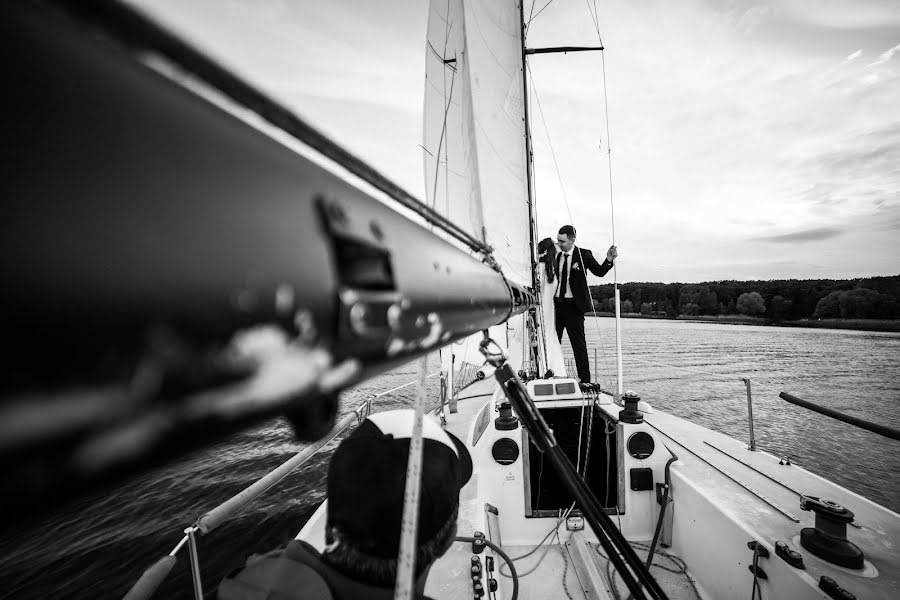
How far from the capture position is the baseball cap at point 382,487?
131cm

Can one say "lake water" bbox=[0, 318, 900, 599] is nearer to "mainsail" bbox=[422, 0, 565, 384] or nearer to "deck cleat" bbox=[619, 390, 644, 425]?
"deck cleat" bbox=[619, 390, 644, 425]

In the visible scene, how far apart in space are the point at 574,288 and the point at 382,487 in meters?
5.01

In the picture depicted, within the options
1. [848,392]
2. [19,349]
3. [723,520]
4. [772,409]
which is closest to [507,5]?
[723,520]

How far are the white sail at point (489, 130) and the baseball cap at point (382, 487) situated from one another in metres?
4.01

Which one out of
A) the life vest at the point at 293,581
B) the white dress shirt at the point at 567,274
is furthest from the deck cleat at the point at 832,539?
the white dress shirt at the point at 567,274

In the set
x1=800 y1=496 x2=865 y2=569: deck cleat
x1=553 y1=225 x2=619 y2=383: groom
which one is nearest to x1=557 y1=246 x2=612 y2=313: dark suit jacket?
x1=553 y1=225 x2=619 y2=383: groom

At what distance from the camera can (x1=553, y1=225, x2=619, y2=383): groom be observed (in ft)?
18.5

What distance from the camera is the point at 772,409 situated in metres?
16.0

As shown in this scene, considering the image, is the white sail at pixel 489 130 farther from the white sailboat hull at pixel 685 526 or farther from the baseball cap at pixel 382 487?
Answer: the baseball cap at pixel 382 487

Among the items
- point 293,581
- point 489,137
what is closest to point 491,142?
point 489,137

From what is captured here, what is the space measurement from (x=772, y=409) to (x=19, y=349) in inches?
851

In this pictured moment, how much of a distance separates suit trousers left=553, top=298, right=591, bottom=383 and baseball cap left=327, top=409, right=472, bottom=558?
454 cm

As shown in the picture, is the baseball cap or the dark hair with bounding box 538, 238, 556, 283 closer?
the baseball cap

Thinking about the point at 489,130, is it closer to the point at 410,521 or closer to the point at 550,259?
the point at 550,259
